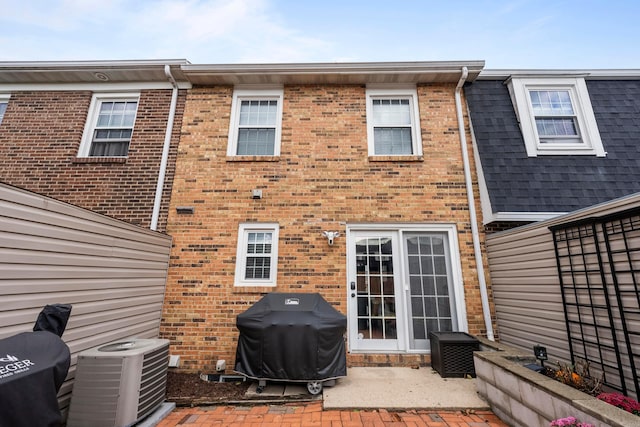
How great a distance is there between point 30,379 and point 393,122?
5.76m

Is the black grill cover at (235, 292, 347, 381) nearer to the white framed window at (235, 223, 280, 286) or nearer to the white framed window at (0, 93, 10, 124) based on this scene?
the white framed window at (235, 223, 280, 286)

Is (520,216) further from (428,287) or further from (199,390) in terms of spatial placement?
(199,390)

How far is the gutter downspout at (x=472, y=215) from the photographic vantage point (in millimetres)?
4356

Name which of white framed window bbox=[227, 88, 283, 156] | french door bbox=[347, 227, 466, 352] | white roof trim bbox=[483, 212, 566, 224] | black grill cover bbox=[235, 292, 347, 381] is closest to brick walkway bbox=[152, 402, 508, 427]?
black grill cover bbox=[235, 292, 347, 381]

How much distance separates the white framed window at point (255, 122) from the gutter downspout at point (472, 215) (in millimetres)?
3590

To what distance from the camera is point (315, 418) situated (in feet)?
9.36

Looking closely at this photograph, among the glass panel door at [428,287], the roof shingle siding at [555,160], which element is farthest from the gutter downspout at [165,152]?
the roof shingle siding at [555,160]

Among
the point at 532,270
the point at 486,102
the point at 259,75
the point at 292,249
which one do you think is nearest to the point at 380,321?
the point at 292,249

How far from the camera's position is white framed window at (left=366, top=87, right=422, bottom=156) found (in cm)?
525

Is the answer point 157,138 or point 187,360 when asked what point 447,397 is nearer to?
point 187,360

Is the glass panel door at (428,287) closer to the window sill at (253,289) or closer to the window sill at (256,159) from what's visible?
the window sill at (253,289)

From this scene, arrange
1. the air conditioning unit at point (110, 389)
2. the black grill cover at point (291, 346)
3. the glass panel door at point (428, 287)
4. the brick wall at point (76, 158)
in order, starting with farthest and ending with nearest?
the brick wall at point (76, 158) → the glass panel door at point (428, 287) → the black grill cover at point (291, 346) → the air conditioning unit at point (110, 389)

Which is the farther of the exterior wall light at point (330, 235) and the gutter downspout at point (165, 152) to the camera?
the gutter downspout at point (165, 152)

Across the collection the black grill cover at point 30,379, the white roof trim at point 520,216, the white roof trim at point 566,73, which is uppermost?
the white roof trim at point 566,73
